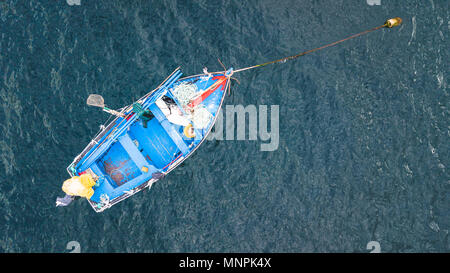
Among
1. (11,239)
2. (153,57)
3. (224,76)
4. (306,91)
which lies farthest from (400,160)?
(11,239)

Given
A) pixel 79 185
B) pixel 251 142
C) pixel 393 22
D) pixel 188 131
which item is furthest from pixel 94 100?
pixel 393 22

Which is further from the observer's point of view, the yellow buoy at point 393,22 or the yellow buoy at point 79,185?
the yellow buoy at point 393,22

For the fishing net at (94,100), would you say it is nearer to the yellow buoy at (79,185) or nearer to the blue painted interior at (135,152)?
the blue painted interior at (135,152)

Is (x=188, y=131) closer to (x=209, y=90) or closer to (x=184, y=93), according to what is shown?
(x=184, y=93)

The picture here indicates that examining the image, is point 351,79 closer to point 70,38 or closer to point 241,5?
point 241,5

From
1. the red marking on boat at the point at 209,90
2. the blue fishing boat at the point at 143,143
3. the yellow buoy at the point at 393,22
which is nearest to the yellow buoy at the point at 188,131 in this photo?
the blue fishing boat at the point at 143,143
